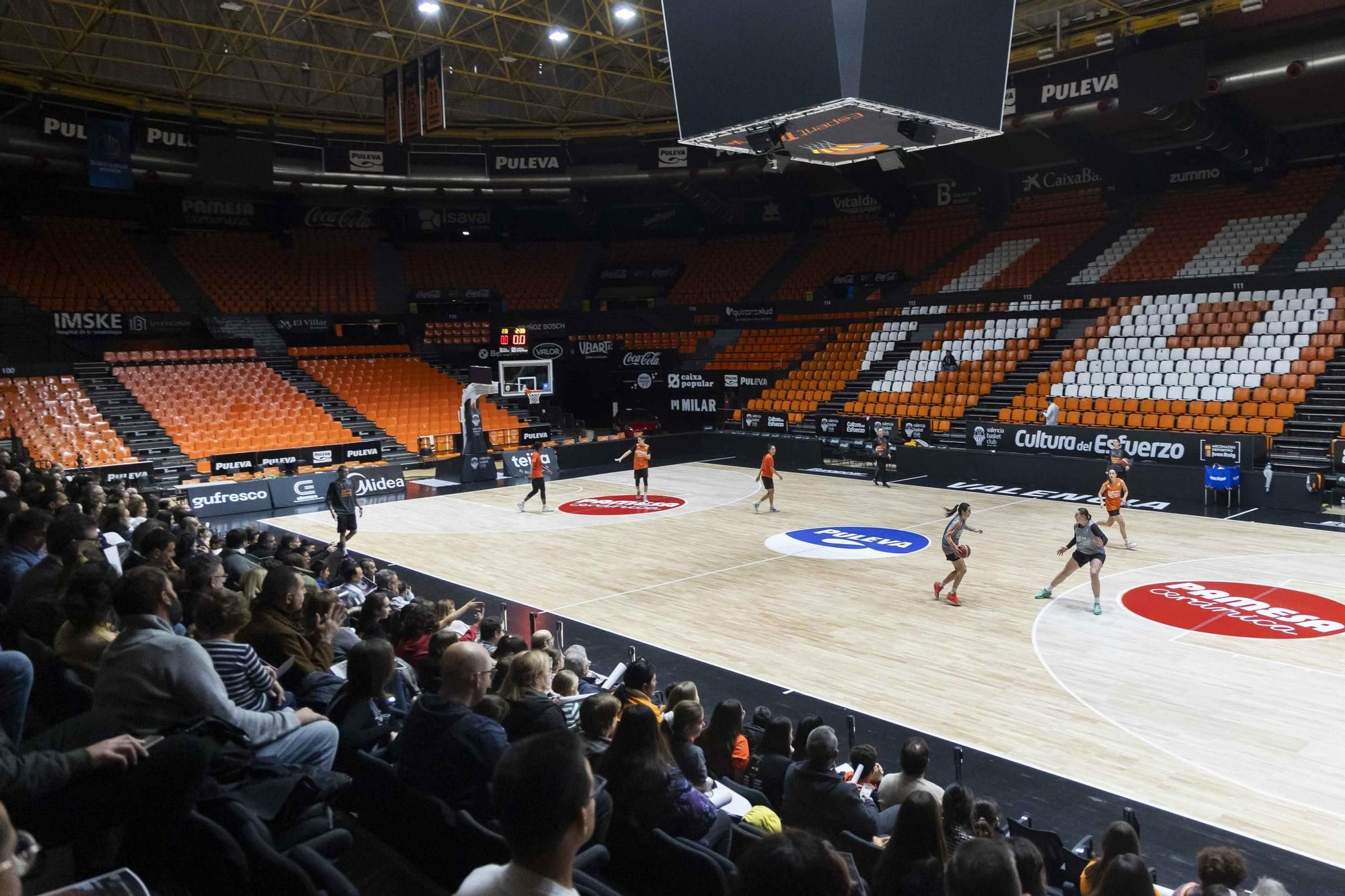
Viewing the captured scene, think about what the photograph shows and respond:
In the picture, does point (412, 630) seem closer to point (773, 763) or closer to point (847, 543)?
point (773, 763)

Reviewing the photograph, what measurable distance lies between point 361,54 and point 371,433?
1051 centimetres

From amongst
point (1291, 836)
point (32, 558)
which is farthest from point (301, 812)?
point (1291, 836)

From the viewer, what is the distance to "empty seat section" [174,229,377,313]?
1330 inches

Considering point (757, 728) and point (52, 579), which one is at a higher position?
point (52, 579)

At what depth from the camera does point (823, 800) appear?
4945mm

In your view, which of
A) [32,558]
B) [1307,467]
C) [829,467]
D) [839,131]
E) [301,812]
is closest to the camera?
[301,812]

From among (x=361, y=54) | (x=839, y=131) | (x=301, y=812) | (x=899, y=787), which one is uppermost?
(x=361, y=54)

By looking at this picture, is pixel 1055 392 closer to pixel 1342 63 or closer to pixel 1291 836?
pixel 1342 63

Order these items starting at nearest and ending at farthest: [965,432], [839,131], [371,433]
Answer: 1. [839,131]
2. [965,432]
3. [371,433]

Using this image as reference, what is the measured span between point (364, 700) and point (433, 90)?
710 inches

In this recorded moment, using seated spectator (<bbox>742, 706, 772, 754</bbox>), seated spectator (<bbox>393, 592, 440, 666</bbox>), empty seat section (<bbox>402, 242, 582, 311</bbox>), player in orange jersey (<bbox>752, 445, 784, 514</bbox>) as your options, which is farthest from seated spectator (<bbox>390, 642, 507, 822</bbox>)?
empty seat section (<bbox>402, 242, 582, 311</bbox>)

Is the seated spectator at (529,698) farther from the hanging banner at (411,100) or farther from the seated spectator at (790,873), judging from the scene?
the hanging banner at (411,100)

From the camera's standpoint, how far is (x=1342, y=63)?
66.5ft

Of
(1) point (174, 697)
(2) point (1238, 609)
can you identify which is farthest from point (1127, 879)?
(2) point (1238, 609)
